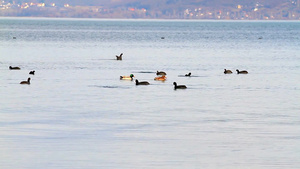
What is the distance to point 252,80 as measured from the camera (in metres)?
53.1

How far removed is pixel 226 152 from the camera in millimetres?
24688

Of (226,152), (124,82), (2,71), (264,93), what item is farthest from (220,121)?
(2,71)

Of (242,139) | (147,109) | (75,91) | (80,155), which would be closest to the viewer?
(80,155)

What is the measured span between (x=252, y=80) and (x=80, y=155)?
100 ft

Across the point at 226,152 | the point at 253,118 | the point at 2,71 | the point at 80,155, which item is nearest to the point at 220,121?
the point at 253,118

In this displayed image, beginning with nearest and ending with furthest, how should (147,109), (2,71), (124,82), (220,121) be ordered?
1. (220,121)
2. (147,109)
3. (124,82)
4. (2,71)

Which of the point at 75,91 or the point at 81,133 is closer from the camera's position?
the point at 81,133

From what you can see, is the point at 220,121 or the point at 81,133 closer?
the point at 81,133

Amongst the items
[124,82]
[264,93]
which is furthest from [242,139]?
[124,82]

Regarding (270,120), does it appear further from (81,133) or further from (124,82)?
(124,82)

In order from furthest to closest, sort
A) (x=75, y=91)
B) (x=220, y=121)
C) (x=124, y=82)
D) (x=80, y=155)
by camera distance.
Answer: (x=124, y=82) < (x=75, y=91) < (x=220, y=121) < (x=80, y=155)

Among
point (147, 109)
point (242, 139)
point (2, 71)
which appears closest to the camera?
point (242, 139)

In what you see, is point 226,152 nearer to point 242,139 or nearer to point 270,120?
point 242,139

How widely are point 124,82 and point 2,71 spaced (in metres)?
12.5
